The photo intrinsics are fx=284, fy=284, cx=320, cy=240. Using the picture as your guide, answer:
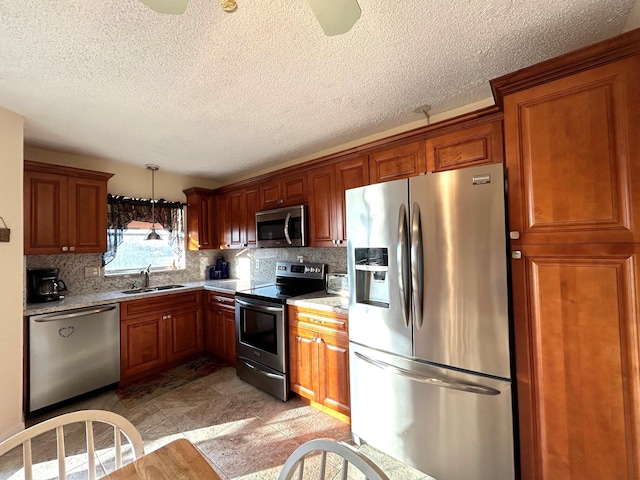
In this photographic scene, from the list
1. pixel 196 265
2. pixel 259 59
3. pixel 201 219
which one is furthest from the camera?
pixel 196 265

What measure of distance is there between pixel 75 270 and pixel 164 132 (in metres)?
1.87

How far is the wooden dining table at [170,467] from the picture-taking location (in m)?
0.83

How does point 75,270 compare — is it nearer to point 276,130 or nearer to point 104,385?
point 104,385

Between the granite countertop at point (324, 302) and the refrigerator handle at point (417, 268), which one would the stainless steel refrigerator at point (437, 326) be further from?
the granite countertop at point (324, 302)

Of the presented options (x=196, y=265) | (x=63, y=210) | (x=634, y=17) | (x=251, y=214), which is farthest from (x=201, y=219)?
(x=634, y=17)

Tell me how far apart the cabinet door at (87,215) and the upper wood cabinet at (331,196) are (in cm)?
223

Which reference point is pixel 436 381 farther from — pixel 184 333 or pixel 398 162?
pixel 184 333

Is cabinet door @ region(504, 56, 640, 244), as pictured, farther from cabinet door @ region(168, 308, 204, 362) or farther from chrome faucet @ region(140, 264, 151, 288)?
chrome faucet @ region(140, 264, 151, 288)

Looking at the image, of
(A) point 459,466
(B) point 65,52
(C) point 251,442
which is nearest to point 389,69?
(B) point 65,52

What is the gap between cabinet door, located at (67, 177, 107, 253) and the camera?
111 inches

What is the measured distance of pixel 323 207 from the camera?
110 inches

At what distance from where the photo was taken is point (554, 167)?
51.5 inches

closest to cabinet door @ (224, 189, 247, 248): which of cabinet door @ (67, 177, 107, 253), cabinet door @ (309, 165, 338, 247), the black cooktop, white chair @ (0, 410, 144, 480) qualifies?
the black cooktop

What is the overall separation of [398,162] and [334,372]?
176 centimetres
